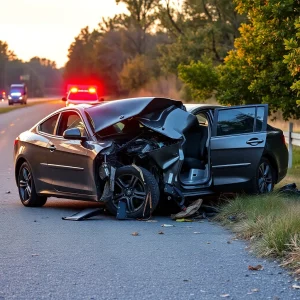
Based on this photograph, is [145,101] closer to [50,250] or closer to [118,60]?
[50,250]

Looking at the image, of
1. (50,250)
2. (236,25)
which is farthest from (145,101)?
(236,25)

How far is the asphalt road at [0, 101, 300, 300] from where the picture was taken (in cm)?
580

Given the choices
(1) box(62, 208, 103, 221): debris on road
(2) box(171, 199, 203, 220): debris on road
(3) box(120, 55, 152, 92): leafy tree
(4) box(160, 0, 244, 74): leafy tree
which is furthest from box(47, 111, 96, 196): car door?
(3) box(120, 55, 152, 92): leafy tree

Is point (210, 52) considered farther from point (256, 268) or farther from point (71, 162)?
point (256, 268)

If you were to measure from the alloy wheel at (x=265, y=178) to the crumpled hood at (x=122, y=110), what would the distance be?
67.8 inches

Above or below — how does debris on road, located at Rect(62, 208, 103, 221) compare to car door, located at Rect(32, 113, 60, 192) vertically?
below

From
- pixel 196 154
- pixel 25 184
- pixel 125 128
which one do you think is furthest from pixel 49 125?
pixel 196 154

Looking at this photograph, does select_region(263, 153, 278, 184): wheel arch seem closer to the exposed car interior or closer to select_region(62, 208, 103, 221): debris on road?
the exposed car interior

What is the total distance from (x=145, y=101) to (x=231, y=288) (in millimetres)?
4663

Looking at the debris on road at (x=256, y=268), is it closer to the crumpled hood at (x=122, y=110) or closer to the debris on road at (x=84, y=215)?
the debris on road at (x=84, y=215)

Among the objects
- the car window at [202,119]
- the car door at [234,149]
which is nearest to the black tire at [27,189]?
the car window at [202,119]

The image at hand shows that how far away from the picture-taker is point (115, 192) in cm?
984

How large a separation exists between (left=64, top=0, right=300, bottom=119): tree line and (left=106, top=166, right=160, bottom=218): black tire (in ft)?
14.6

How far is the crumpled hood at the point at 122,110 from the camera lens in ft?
32.6
